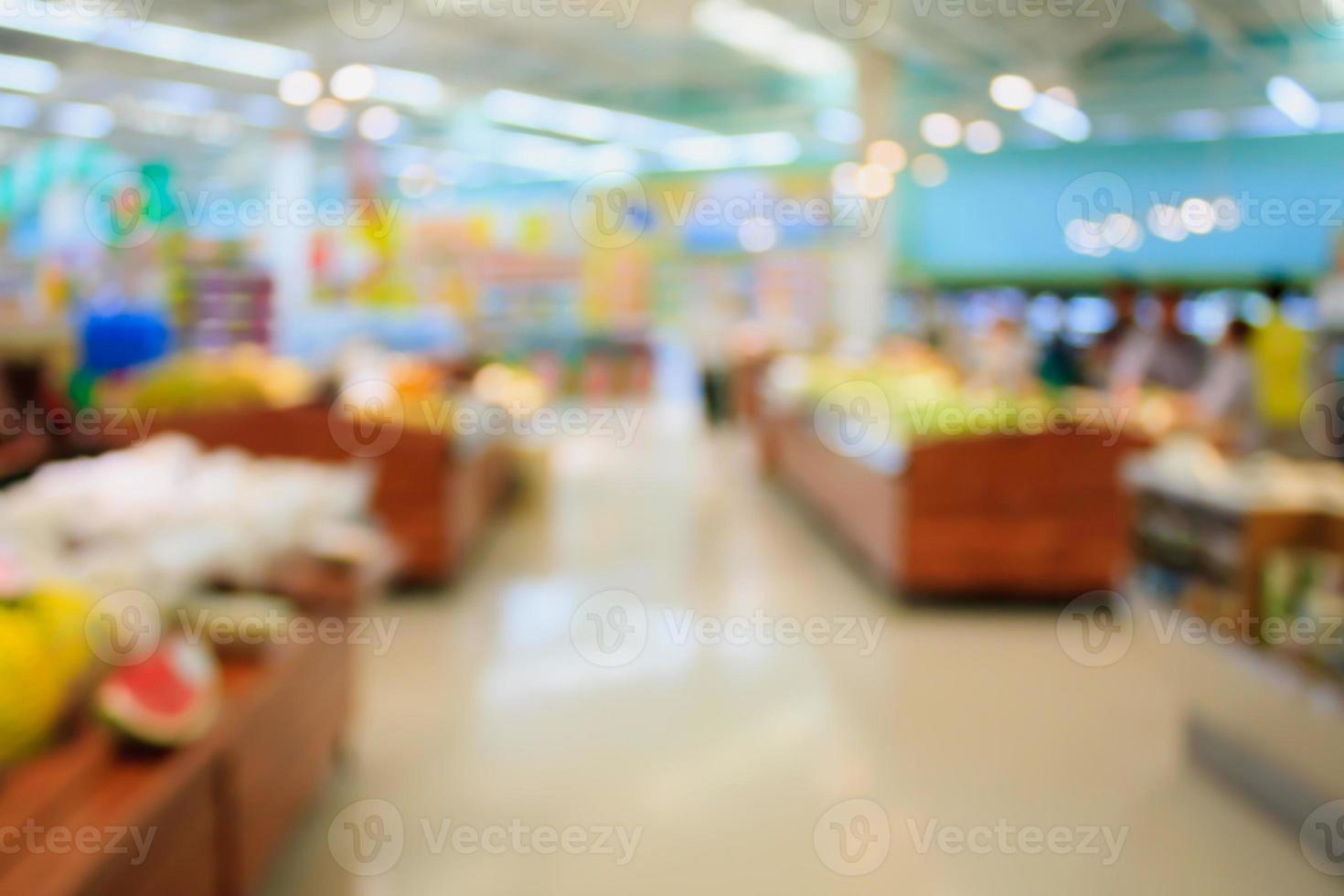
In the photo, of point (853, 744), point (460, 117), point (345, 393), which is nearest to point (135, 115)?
point (460, 117)

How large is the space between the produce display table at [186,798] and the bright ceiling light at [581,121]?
11.4m

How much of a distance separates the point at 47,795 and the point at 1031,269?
1522 cm

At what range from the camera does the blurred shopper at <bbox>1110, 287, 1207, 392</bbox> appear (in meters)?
8.00

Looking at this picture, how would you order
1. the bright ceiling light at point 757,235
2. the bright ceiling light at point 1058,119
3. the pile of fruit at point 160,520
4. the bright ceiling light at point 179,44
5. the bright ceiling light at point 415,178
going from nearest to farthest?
1. the pile of fruit at point 160,520
2. the bright ceiling light at point 179,44
3. the bright ceiling light at point 1058,119
4. the bright ceiling light at point 415,178
5. the bright ceiling light at point 757,235

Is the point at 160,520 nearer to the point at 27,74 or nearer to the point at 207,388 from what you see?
the point at 207,388

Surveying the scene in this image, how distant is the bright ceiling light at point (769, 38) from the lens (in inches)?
400

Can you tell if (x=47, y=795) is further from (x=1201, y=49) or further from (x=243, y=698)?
(x=1201, y=49)

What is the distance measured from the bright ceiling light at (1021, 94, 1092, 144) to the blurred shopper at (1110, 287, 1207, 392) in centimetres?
531

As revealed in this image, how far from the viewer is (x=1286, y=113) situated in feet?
39.2
